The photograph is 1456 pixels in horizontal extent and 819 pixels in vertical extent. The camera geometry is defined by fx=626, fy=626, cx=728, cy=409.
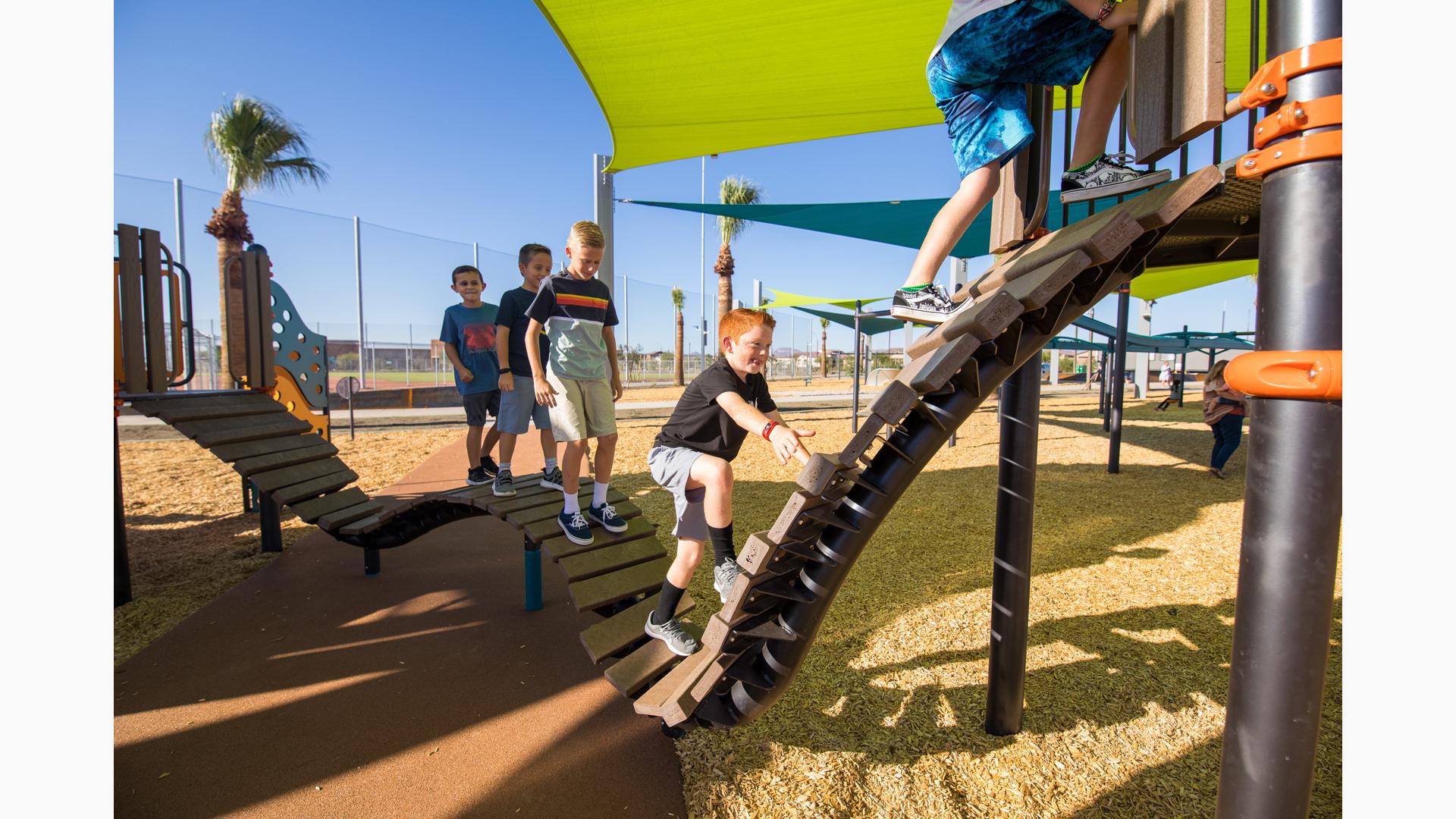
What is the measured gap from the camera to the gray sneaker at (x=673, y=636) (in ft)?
8.52

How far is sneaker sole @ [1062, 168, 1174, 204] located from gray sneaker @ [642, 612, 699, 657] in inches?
83.7

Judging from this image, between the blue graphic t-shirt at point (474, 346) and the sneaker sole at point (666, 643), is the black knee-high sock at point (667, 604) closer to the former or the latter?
the sneaker sole at point (666, 643)

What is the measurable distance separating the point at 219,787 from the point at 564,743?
3.77 ft

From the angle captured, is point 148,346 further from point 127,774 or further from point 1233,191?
point 1233,191

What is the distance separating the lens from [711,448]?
7.98 feet

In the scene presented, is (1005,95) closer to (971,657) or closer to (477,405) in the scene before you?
(971,657)

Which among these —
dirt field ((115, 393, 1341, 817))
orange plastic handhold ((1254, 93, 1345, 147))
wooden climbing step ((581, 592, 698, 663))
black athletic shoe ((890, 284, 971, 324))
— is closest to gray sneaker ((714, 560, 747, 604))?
wooden climbing step ((581, 592, 698, 663))

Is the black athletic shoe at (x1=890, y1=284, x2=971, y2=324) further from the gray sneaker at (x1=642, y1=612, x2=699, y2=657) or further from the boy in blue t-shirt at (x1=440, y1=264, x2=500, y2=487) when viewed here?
the boy in blue t-shirt at (x1=440, y1=264, x2=500, y2=487)

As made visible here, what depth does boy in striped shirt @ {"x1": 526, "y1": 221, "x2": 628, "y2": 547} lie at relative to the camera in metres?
3.30

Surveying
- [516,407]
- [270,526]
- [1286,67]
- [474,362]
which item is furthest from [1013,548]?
[270,526]

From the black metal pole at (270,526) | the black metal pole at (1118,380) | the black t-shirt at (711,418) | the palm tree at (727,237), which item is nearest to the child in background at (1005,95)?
the black t-shirt at (711,418)

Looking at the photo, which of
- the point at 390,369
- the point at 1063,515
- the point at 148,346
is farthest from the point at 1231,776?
the point at 390,369

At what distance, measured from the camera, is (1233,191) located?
153 centimetres

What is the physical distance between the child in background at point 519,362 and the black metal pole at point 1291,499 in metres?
3.61
